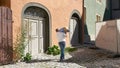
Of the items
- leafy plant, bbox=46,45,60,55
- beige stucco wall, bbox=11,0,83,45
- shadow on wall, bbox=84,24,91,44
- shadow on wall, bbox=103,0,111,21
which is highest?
shadow on wall, bbox=103,0,111,21

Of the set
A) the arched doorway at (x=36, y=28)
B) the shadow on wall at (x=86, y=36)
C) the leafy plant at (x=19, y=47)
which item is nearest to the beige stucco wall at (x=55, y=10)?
the arched doorway at (x=36, y=28)

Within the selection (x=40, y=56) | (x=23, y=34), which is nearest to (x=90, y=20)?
(x=40, y=56)

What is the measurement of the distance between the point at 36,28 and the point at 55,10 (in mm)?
2269

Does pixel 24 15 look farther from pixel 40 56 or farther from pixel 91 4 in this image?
pixel 91 4

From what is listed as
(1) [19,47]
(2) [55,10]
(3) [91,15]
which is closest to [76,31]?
(2) [55,10]

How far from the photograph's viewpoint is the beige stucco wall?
15.8 m

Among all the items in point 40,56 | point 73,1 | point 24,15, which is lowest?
point 40,56

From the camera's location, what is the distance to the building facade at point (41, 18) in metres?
15.9

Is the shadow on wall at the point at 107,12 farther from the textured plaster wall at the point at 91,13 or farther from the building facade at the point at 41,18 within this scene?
the building facade at the point at 41,18

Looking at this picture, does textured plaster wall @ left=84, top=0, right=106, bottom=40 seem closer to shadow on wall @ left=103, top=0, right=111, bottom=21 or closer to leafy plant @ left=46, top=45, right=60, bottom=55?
shadow on wall @ left=103, top=0, right=111, bottom=21

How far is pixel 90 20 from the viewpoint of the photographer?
28781 millimetres

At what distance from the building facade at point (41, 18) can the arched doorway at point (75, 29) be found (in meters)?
0.09

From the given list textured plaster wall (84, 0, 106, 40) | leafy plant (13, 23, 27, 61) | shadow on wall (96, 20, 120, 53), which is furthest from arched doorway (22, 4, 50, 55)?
textured plaster wall (84, 0, 106, 40)

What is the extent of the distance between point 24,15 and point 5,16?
2979mm
